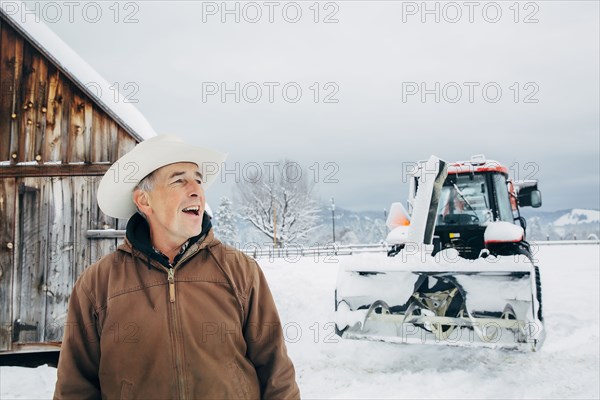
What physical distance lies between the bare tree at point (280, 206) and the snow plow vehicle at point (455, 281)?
26.7 meters

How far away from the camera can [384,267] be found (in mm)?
6109

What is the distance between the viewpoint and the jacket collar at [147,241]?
2221 millimetres

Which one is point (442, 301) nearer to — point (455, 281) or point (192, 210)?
point (455, 281)

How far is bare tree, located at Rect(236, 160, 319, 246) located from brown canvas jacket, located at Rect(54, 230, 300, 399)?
104 feet

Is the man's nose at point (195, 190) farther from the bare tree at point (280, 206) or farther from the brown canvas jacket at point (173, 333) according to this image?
the bare tree at point (280, 206)

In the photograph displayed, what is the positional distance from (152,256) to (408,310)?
450 centimetres

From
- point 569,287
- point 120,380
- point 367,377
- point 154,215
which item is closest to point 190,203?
point 154,215

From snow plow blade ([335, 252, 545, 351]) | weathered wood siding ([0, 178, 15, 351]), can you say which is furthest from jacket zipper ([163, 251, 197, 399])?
weathered wood siding ([0, 178, 15, 351])

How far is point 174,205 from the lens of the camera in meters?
2.35

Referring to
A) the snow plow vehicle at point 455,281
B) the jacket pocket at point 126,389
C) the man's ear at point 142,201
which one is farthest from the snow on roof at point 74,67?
the jacket pocket at point 126,389

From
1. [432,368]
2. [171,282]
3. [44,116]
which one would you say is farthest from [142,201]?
[44,116]

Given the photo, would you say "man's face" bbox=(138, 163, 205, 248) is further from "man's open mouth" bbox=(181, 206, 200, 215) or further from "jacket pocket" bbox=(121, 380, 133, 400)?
"jacket pocket" bbox=(121, 380, 133, 400)

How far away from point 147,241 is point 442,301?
4.79 m

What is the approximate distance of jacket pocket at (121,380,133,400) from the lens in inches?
80.0
